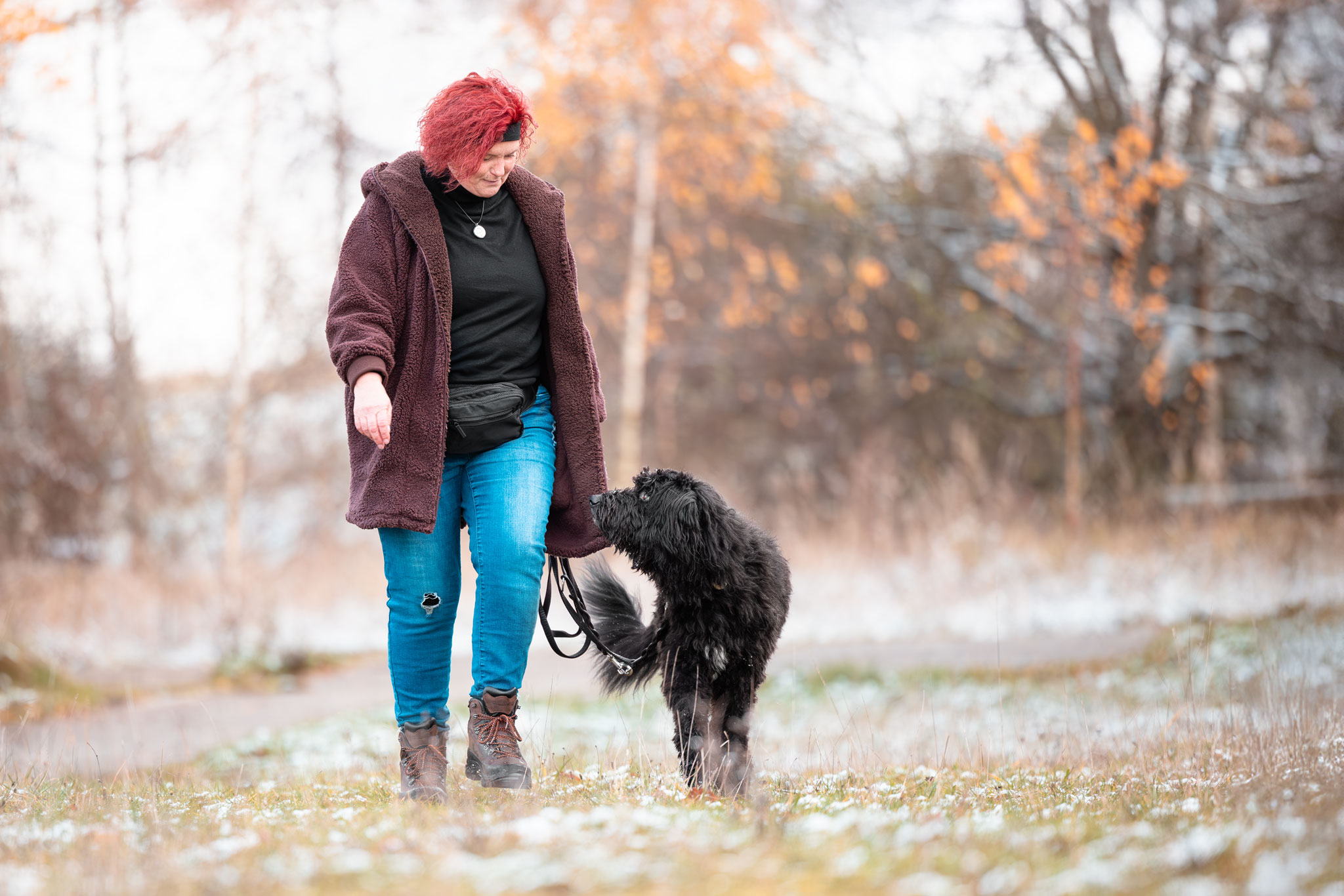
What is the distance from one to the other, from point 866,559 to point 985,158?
415 cm

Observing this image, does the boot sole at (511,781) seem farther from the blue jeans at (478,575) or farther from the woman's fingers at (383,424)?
the woman's fingers at (383,424)

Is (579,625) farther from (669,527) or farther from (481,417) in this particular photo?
(481,417)

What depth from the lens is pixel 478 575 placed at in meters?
3.12

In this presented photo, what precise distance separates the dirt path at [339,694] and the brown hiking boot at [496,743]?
263 cm

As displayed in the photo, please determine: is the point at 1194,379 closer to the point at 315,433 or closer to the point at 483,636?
the point at 315,433

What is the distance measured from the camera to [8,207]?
841cm

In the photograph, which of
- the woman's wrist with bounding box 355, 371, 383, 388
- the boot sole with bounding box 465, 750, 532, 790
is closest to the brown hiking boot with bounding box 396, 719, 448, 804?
the boot sole with bounding box 465, 750, 532, 790

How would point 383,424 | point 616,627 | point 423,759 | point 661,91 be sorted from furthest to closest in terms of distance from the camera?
1. point 661,91
2. point 616,627
3. point 423,759
4. point 383,424

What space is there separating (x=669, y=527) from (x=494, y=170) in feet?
3.61

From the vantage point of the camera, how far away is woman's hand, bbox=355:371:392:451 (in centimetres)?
280

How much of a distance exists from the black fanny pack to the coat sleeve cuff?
201 mm

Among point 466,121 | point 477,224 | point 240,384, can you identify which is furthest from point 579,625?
point 240,384

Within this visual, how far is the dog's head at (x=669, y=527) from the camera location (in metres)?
3.21

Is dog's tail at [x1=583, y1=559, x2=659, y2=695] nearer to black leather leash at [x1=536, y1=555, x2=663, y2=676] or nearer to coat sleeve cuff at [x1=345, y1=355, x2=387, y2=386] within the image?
black leather leash at [x1=536, y1=555, x2=663, y2=676]
